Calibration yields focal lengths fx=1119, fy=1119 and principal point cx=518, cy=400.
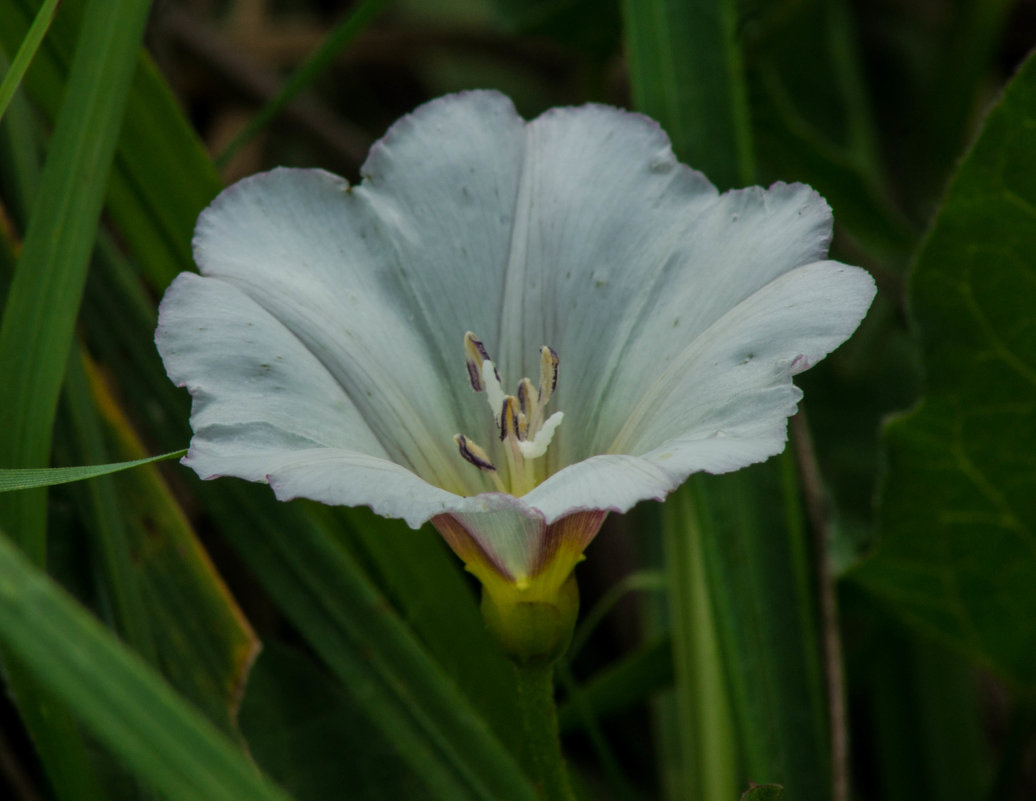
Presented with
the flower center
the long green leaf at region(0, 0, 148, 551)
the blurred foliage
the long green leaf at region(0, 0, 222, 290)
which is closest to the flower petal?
the flower center

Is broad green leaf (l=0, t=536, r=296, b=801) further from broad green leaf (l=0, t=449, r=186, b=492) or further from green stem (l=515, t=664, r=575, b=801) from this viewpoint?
green stem (l=515, t=664, r=575, b=801)

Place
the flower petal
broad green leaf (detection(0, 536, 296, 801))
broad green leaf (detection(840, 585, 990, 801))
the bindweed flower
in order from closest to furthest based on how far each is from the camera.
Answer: broad green leaf (detection(0, 536, 296, 801)), the flower petal, the bindweed flower, broad green leaf (detection(840, 585, 990, 801))

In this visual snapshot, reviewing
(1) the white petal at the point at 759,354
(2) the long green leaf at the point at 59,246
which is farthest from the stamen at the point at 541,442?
(2) the long green leaf at the point at 59,246

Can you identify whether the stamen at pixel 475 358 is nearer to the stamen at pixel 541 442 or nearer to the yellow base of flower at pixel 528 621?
the stamen at pixel 541 442

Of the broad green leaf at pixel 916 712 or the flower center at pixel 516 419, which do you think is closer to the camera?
the flower center at pixel 516 419

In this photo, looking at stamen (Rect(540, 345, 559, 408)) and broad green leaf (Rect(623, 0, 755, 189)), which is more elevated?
broad green leaf (Rect(623, 0, 755, 189))

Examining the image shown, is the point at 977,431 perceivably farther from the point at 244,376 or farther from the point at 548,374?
the point at 244,376

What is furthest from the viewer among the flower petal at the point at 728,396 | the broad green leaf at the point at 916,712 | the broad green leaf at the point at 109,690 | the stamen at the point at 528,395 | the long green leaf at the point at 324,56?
the broad green leaf at the point at 916,712
